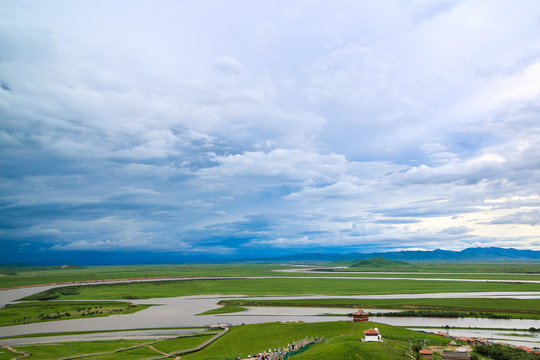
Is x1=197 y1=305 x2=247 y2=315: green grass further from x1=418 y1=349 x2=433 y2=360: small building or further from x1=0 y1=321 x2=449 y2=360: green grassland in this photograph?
x1=418 y1=349 x2=433 y2=360: small building

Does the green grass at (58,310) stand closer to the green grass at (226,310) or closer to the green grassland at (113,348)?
the green grass at (226,310)

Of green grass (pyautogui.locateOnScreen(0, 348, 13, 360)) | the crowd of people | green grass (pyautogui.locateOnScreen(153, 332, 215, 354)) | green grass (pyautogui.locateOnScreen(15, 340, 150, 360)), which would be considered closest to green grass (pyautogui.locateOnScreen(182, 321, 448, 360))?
green grass (pyautogui.locateOnScreen(153, 332, 215, 354))

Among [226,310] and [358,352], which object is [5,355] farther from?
[226,310]

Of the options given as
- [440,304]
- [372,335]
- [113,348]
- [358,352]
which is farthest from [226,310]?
[358,352]

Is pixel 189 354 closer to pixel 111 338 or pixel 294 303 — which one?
pixel 111 338

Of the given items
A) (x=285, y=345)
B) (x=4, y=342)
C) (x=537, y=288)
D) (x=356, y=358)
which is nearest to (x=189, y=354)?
(x=285, y=345)
